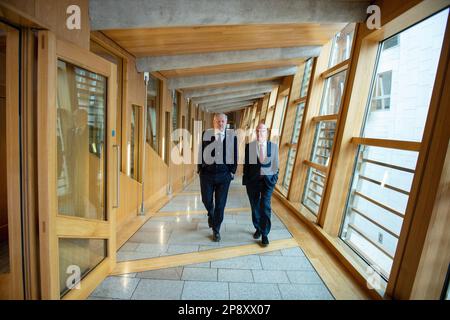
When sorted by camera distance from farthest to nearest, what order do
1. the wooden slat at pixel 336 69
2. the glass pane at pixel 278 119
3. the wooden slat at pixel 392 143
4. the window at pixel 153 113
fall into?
1. the glass pane at pixel 278 119
2. the window at pixel 153 113
3. the wooden slat at pixel 336 69
4. the wooden slat at pixel 392 143

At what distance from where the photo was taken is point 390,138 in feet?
9.98

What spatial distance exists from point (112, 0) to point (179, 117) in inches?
218

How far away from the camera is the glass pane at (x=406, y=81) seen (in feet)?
8.40

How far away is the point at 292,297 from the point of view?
8.39 ft

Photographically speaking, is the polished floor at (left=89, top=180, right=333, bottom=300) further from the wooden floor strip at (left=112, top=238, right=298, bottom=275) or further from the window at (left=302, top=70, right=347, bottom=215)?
the window at (left=302, top=70, right=347, bottom=215)

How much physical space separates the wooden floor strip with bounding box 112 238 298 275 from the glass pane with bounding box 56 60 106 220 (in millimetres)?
629

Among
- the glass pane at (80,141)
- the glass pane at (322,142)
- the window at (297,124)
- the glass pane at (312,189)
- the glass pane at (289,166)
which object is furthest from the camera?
the glass pane at (289,166)

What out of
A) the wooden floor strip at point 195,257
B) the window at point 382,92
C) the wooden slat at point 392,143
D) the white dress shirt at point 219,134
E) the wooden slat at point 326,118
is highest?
the window at point 382,92

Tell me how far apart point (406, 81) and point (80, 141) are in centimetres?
326

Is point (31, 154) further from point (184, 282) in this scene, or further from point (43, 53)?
point (184, 282)

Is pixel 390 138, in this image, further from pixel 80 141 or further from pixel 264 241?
pixel 80 141

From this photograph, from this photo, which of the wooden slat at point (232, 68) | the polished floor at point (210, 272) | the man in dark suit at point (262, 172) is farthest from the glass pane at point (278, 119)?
the man in dark suit at point (262, 172)

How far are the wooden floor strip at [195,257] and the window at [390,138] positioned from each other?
99 centimetres

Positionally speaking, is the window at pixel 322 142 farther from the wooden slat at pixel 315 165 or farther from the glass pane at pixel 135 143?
the glass pane at pixel 135 143
